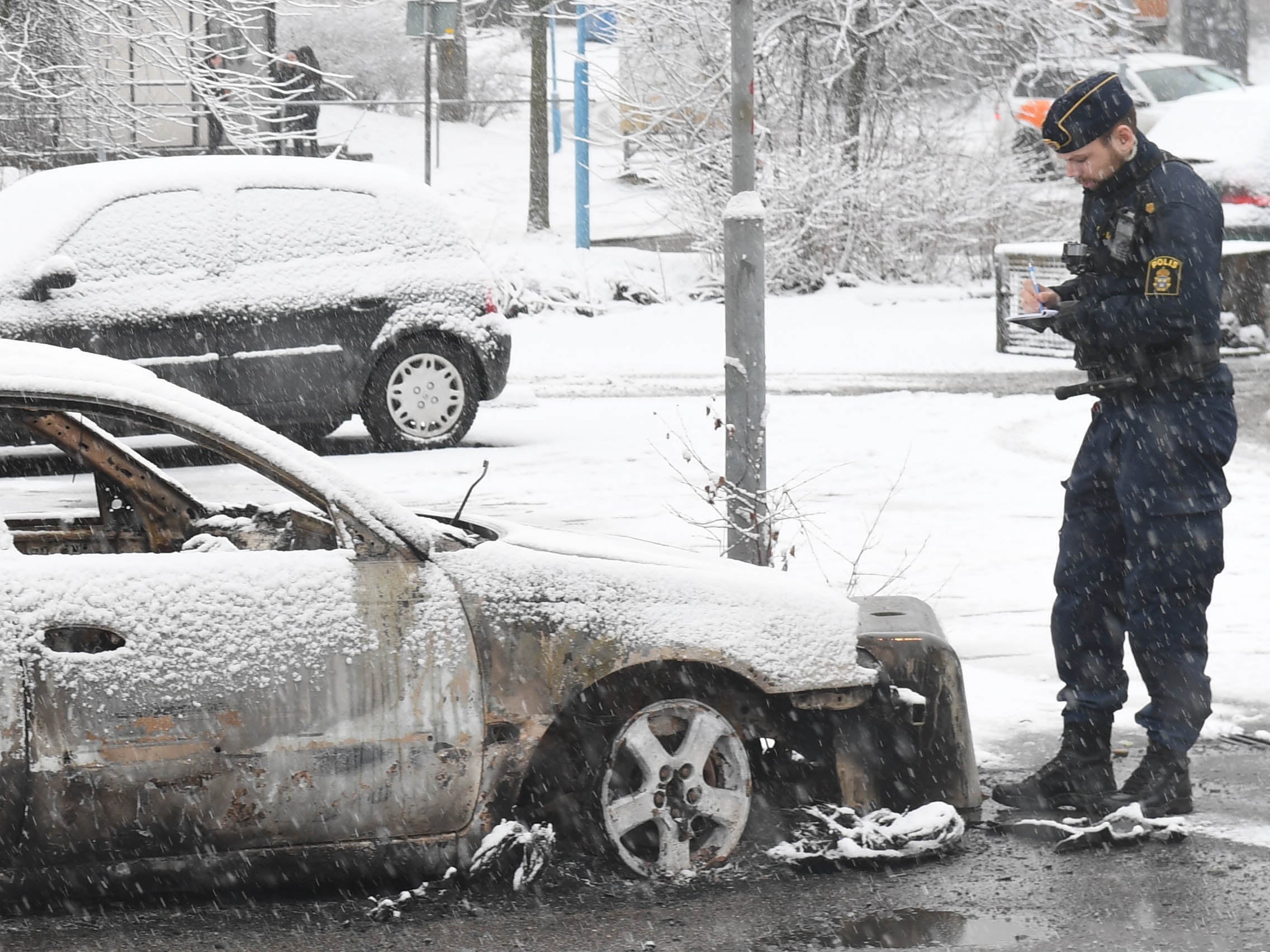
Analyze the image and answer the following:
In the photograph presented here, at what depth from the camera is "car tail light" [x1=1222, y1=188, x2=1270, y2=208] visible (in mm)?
15312

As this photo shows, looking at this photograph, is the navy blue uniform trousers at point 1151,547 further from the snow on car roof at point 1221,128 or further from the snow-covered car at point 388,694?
the snow on car roof at point 1221,128

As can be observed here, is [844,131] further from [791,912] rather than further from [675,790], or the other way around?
[791,912]

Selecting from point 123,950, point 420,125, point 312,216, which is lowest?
point 123,950

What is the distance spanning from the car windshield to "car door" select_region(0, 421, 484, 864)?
26.6 m

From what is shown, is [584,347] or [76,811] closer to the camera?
[76,811]

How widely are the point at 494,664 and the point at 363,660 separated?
298 mm

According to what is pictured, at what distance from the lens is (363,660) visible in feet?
13.4

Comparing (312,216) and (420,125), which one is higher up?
(420,125)

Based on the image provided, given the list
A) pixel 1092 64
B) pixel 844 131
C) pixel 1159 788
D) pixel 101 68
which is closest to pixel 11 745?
pixel 1159 788

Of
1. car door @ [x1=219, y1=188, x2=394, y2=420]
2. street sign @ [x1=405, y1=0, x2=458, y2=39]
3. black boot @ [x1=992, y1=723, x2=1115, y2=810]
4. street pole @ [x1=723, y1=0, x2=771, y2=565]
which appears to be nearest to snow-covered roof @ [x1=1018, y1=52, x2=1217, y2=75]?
street sign @ [x1=405, y1=0, x2=458, y2=39]

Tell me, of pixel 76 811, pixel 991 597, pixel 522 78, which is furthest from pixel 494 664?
pixel 522 78

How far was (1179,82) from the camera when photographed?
29.0m

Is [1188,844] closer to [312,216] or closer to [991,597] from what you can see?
[991,597]

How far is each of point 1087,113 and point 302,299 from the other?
22.2ft
